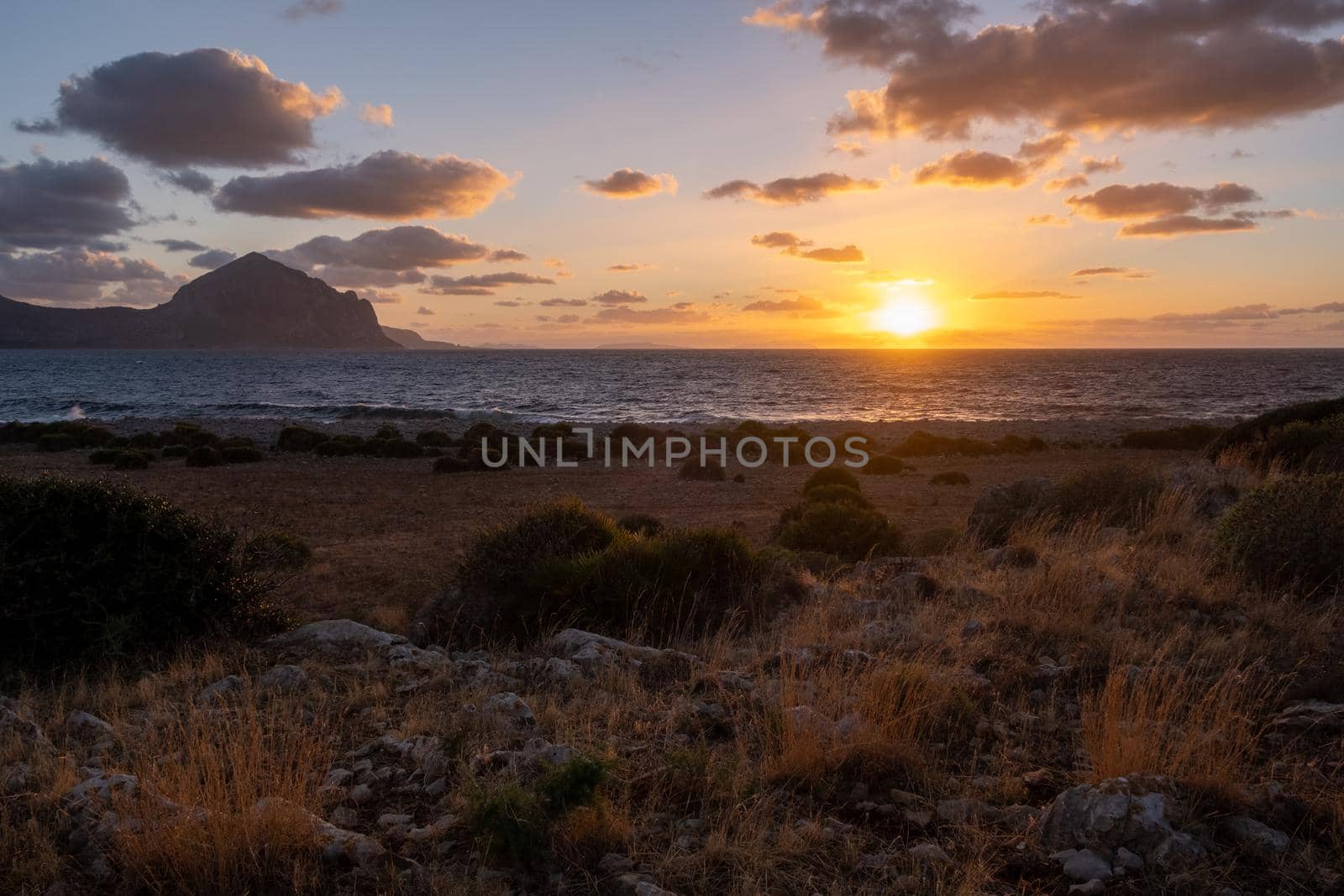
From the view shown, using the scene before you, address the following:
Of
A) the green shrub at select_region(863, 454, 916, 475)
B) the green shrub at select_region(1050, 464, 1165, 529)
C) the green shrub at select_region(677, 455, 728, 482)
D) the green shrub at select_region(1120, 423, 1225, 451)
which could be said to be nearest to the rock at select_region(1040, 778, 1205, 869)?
the green shrub at select_region(1050, 464, 1165, 529)

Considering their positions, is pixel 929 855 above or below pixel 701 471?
above

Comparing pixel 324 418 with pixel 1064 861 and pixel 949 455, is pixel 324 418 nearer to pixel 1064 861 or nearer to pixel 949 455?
pixel 949 455

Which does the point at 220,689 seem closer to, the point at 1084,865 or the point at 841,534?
the point at 1084,865

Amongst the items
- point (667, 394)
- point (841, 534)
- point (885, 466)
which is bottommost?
point (885, 466)

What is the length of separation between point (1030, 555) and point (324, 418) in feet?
178

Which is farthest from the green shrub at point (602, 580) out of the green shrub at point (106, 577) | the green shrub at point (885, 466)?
the green shrub at point (885, 466)

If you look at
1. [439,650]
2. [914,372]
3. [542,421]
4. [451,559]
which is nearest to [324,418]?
[542,421]

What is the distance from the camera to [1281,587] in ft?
25.4

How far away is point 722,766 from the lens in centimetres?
438

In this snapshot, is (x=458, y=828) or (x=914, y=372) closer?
(x=458, y=828)

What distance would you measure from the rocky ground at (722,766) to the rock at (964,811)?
3 centimetres

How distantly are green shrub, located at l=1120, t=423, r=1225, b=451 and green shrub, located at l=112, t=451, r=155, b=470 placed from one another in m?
41.4

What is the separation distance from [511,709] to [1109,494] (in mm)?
11775

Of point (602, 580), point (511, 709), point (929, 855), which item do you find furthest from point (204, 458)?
point (929, 855)
